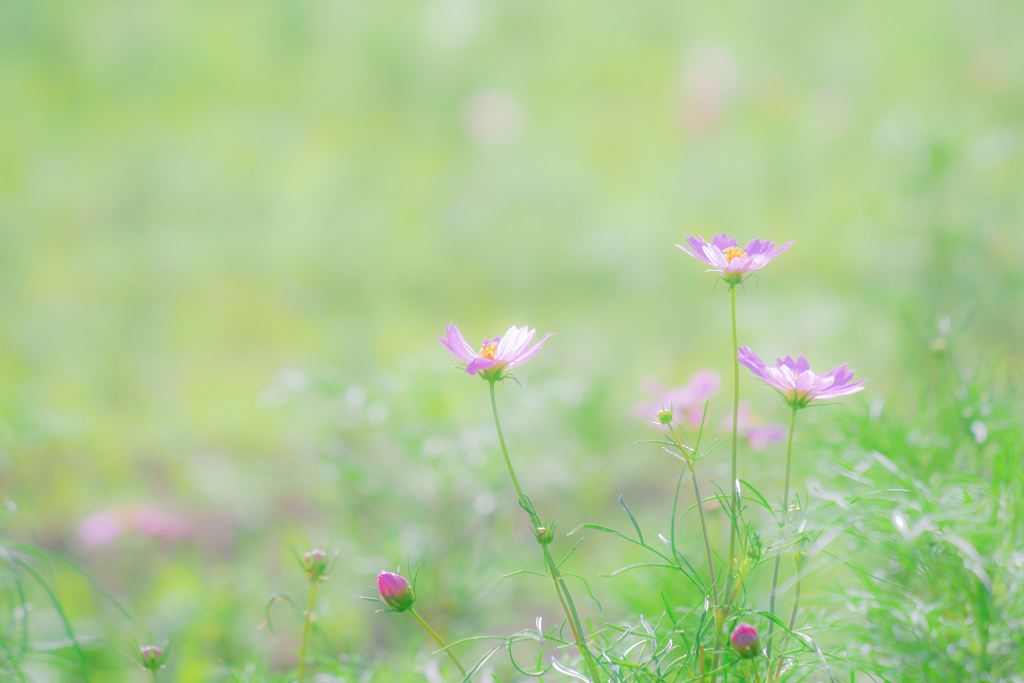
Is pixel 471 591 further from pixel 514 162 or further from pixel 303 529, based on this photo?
pixel 514 162

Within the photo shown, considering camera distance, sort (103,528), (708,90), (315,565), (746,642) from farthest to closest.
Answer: (708,90) < (103,528) < (315,565) < (746,642)

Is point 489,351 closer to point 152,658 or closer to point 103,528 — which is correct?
point 152,658

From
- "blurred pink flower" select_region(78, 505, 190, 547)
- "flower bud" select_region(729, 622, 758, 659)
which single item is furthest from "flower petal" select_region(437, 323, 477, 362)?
"blurred pink flower" select_region(78, 505, 190, 547)

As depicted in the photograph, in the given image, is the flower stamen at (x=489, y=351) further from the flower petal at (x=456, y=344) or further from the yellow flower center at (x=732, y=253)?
the yellow flower center at (x=732, y=253)

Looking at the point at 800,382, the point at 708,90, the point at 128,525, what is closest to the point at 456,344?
the point at 800,382

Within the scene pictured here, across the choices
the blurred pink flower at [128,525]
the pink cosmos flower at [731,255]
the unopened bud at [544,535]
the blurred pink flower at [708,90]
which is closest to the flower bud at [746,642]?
the unopened bud at [544,535]
